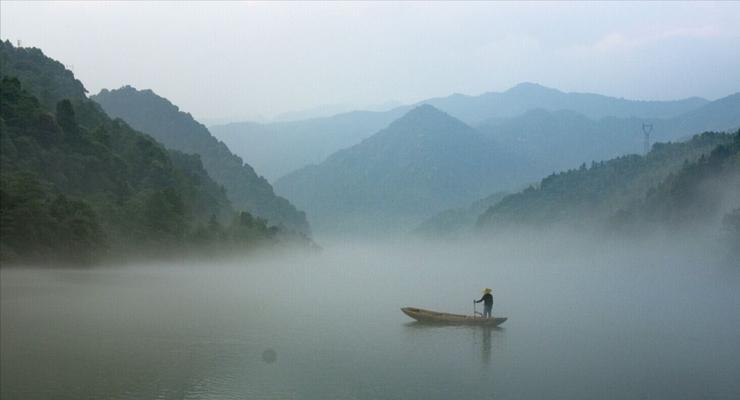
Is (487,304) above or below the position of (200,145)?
below

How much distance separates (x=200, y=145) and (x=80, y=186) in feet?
331

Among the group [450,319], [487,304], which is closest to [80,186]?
[450,319]

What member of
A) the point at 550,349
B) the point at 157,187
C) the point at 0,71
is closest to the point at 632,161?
the point at 157,187

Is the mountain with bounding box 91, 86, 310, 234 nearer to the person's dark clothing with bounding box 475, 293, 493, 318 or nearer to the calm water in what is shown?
the calm water

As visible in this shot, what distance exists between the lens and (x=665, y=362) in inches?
1239

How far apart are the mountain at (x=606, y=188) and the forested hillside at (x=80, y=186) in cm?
7097

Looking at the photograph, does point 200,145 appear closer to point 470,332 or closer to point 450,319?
point 450,319

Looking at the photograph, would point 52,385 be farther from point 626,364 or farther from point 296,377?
point 626,364

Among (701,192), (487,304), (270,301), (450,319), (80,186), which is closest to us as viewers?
(450,319)

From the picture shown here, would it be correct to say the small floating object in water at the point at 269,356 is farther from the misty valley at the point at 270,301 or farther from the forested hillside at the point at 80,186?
the forested hillside at the point at 80,186

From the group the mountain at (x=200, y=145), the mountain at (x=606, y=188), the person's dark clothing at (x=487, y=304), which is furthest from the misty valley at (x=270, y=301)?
the mountain at (x=200, y=145)

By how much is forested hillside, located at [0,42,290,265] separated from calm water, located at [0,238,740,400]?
11.2ft

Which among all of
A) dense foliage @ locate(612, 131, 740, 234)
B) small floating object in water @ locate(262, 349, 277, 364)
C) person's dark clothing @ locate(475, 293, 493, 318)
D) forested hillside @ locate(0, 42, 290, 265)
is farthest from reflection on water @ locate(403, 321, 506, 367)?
dense foliage @ locate(612, 131, 740, 234)

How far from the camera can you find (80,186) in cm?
7450
